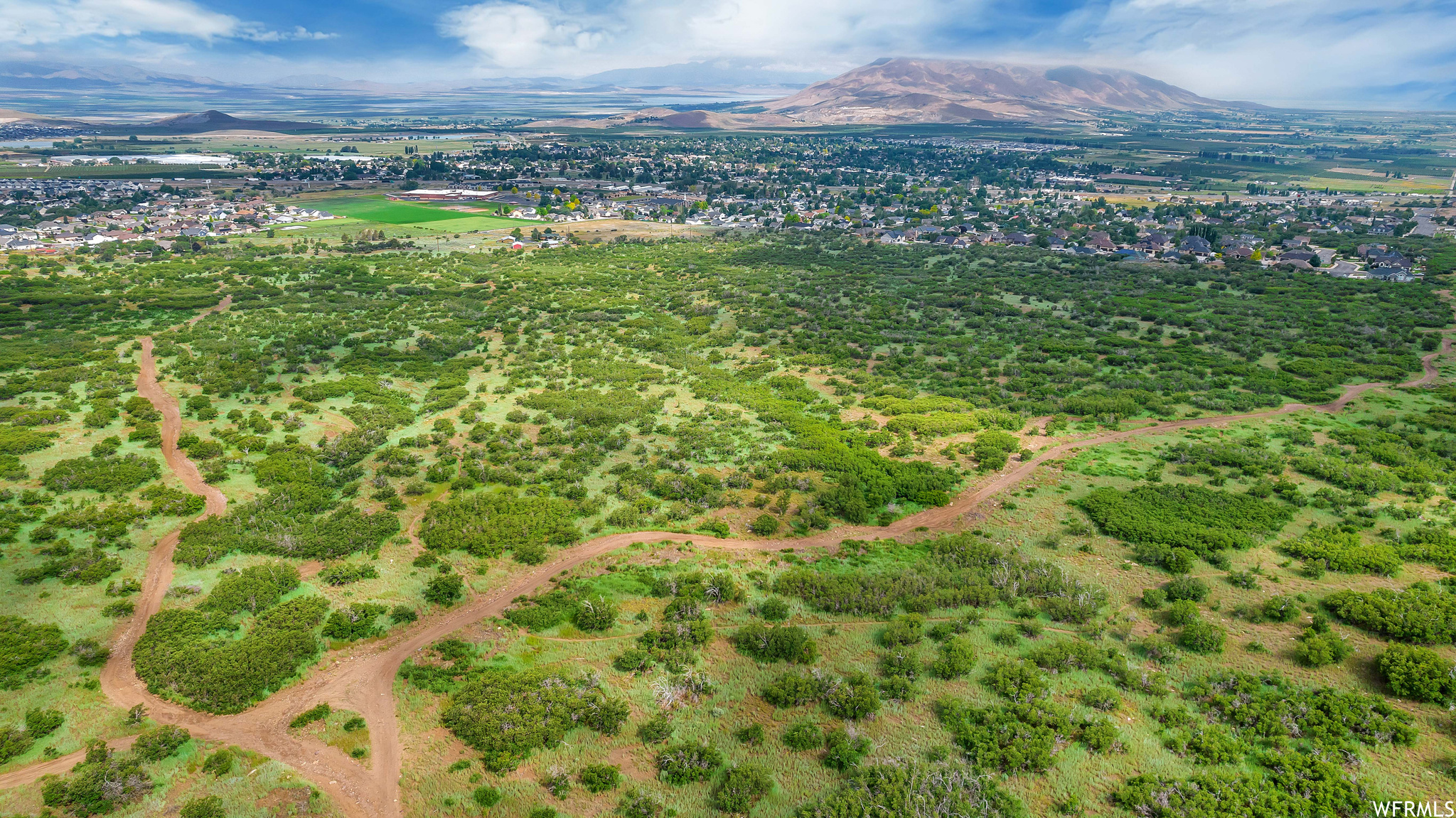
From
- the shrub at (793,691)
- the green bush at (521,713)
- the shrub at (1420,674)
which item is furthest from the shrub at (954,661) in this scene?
the shrub at (1420,674)

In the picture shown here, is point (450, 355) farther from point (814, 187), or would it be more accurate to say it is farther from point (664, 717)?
point (814, 187)

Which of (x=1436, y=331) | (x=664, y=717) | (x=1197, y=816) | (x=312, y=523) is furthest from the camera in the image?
(x=1436, y=331)

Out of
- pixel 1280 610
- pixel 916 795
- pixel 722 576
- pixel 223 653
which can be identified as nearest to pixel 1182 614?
pixel 1280 610

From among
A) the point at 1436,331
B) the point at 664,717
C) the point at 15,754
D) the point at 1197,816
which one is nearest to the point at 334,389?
the point at 15,754

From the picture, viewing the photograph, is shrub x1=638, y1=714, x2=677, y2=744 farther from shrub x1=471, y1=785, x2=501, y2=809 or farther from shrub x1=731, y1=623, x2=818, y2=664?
shrub x1=471, y1=785, x2=501, y2=809

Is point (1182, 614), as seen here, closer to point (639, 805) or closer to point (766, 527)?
point (766, 527)

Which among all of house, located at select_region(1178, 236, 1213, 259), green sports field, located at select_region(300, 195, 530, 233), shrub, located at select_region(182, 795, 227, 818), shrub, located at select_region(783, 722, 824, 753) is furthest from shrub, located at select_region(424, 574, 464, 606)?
house, located at select_region(1178, 236, 1213, 259)
